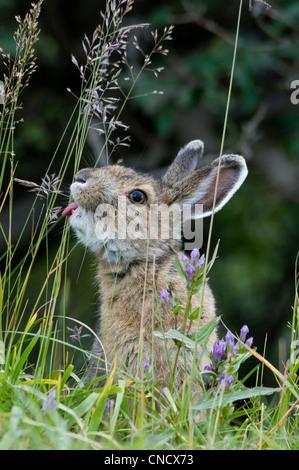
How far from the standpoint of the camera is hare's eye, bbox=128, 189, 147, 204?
4.48 meters

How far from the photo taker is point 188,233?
5.01 meters

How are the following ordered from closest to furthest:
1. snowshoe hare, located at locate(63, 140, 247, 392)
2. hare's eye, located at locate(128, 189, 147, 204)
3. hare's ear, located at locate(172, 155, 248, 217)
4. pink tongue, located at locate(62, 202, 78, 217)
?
snowshoe hare, located at locate(63, 140, 247, 392) < hare's ear, located at locate(172, 155, 248, 217) < pink tongue, located at locate(62, 202, 78, 217) < hare's eye, located at locate(128, 189, 147, 204)

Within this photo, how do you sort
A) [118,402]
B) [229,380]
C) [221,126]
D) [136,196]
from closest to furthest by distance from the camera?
[118,402]
[229,380]
[136,196]
[221,126]

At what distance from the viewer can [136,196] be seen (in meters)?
4.49

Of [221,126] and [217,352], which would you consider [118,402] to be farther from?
[221,126]

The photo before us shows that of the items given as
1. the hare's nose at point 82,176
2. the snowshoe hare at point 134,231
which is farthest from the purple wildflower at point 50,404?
the hare's nose at point 82,176

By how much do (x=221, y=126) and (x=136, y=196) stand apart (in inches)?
128

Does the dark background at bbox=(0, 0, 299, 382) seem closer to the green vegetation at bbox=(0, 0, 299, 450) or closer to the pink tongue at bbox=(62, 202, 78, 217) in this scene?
the green vegetation at bbox=(0, 0, 299, 450)

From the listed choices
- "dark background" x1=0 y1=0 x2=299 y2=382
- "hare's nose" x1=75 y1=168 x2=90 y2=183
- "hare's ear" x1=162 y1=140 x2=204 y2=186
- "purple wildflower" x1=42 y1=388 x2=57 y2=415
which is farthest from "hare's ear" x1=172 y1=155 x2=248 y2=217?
"dark background" x1=0 y1=0 x2=299 y2=382

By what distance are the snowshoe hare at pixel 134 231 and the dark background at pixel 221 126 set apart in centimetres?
218

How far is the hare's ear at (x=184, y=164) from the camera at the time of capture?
5.06 m

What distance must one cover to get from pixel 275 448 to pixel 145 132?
5.53 m

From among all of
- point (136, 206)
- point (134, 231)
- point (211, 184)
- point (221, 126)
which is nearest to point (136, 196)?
point (136, 206)

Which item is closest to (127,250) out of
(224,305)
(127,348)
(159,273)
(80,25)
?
(159,273)
